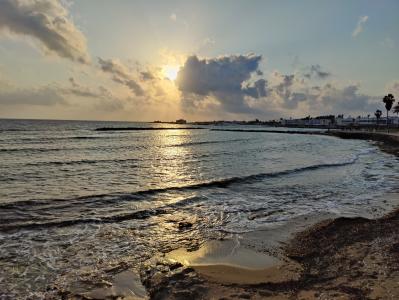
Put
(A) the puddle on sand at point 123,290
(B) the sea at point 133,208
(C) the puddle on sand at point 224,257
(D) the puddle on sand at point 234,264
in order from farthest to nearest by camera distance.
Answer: (B) the sea at point 133,208
(C) the puddle on sand at point 224,257
(D) the puddle on sand at point 234,264
(A) the puddle on sand at point 123,290

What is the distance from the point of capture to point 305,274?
7.74m

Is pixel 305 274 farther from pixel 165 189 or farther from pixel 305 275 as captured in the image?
pixel 165 189

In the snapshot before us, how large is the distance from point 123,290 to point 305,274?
4043mm

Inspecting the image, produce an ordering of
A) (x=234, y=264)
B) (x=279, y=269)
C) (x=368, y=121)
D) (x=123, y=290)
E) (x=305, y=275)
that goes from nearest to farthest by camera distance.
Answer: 1. (x=123, y=290)
2. (x=305, y=275)
3. (x=279, y=269)
4. (x=234, y=264)
5. (x=368, y=121)

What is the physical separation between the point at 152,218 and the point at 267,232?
451 centimetres

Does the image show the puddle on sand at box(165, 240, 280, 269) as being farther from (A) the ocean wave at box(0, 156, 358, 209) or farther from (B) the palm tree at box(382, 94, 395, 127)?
(B) the palm tree at box(382, 94, 395, 127)

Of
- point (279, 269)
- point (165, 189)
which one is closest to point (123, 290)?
point (279, 269)

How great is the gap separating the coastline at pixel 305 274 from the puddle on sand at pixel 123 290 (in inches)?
7.6

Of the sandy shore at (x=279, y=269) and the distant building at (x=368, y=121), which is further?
the distant building at (x=368, y=121)

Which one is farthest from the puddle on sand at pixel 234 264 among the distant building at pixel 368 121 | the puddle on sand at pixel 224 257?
the distant building at pixel 368 121

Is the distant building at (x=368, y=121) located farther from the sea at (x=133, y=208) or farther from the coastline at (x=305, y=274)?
the coastline at (x=305, y=274)

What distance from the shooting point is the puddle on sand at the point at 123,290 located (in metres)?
6.97

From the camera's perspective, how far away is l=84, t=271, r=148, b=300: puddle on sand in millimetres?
6969

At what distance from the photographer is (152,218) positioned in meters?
13.4
